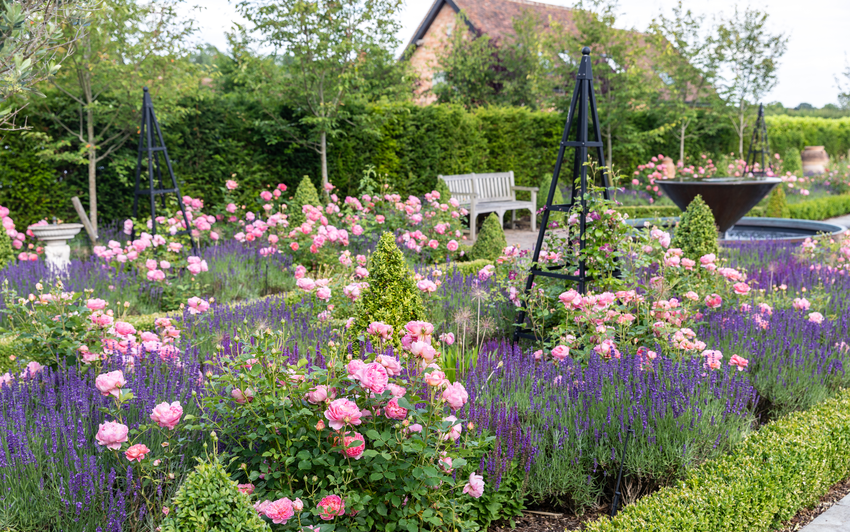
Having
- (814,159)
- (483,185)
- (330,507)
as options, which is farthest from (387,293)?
(814,159)

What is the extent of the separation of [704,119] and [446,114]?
27.3 ft

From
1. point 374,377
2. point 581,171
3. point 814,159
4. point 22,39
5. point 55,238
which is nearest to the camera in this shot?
point 374,377

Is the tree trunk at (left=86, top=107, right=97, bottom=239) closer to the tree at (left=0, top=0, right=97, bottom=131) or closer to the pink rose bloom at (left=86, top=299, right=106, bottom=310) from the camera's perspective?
the pink rose bloom at (left=86, top=299, right=106, bottom=310)

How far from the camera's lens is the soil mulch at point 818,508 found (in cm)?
304

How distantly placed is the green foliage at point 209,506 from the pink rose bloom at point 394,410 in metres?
0.53

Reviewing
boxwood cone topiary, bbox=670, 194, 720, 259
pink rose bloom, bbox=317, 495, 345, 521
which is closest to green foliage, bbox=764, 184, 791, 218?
Answer: boxwood cone topiary, bbox=670, 194, 720, 259

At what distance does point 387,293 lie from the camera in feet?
12.3

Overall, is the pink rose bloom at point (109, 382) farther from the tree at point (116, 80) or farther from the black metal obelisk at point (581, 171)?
the tree at point (116, 80)

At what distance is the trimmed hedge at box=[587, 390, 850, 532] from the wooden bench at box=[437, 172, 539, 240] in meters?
8.19

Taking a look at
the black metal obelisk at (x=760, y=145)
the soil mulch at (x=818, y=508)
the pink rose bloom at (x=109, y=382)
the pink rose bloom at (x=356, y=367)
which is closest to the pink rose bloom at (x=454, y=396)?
the pink rose bloom at (x=356, y=367)

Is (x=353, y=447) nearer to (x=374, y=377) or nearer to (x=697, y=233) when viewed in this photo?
(x=374, y=377)

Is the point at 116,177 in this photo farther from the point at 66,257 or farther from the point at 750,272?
the point at 750,272

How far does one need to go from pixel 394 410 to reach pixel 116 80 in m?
7.95

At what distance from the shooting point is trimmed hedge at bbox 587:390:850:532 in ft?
8.34
